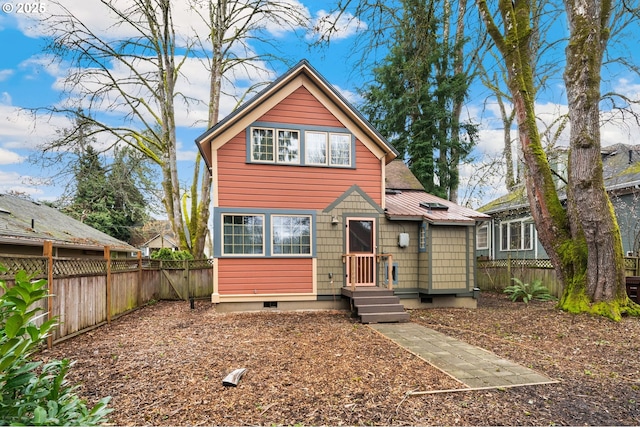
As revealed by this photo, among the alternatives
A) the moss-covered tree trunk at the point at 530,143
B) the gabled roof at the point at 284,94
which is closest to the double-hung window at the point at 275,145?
the gabled roof at the point at 284,94

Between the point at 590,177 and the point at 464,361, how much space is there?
569cm

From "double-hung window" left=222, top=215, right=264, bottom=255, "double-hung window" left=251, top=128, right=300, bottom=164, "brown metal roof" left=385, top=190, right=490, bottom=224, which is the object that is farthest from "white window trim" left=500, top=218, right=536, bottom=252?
"double-hung window" left=222, top=215, right=264, bottom=255

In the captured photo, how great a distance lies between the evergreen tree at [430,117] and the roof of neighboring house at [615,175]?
115 inches

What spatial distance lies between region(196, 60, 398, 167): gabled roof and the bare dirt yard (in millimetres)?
4743

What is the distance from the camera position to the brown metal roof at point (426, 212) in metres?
9.69

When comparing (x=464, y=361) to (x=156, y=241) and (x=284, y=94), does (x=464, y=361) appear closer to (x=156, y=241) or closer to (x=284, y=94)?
(x=284, y=94)

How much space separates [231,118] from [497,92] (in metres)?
14.0

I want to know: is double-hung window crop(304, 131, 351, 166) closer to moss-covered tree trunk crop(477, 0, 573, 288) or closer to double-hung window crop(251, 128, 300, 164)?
double-hung window crop(251, 128, 300, 164)

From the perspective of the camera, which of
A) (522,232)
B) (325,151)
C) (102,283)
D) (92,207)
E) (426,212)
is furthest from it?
(92,207)

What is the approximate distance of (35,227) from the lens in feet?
34.5

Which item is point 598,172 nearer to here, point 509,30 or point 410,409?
point 509,30

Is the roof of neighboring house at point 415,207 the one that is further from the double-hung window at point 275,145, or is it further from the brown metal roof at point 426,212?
the double-hung window at point 275,145

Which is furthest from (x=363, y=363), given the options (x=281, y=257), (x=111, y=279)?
(x=111, y=279)

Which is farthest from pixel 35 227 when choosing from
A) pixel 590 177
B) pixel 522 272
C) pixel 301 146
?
pixel 522 272
